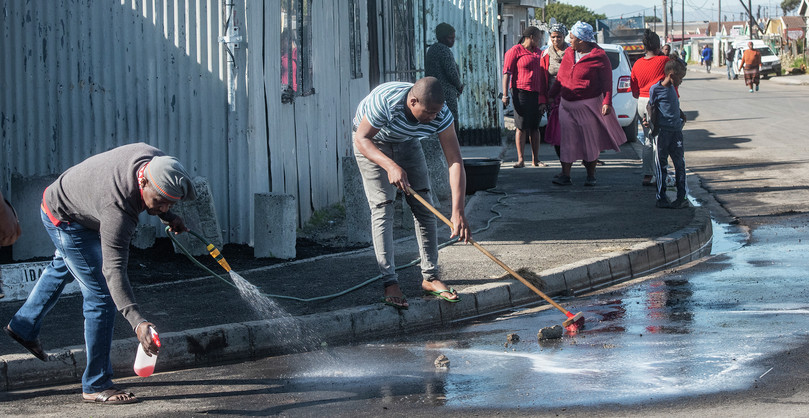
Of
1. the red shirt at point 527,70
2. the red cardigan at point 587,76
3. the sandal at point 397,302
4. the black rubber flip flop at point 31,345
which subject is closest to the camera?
the black rubber flip flop at point 31,345

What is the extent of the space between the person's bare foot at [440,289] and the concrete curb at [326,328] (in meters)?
0.08

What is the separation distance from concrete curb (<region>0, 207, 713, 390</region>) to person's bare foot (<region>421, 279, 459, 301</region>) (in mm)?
76

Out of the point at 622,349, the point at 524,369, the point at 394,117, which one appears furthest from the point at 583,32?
the point at 524,369

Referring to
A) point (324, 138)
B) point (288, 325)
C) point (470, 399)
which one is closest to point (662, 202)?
point (324, 138)

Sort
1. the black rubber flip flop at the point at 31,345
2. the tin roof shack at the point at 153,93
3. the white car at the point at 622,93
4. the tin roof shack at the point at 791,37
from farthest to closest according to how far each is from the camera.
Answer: the tin roof shack at the point at 791,37
the white car at the point at 622,93
the tin roof shack at the point at 153,93
the black rubber flip flop at the point at 31,345

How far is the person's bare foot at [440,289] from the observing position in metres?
6.84

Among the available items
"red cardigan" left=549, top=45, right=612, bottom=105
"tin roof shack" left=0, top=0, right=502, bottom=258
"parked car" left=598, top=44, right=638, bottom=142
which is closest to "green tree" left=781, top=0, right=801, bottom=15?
"parked car" left=598, top=44, right=638, bottom=142

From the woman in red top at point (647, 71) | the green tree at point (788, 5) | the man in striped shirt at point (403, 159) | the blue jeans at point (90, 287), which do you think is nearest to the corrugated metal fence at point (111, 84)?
the man in striped shirt at point (403, 159)

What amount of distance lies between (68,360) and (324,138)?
5948mm

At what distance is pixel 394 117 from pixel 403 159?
1.47 feet

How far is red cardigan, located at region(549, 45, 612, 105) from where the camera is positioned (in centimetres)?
1205

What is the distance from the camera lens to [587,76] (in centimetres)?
1214

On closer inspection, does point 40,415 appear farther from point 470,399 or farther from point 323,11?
point 323,11

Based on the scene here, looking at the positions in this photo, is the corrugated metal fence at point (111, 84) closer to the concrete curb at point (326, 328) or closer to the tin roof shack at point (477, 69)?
the concrete curb at point (326, 328)
